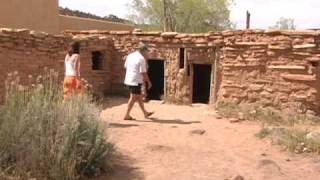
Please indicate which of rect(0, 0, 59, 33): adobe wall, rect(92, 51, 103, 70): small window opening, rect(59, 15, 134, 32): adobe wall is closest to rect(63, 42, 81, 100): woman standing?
rect(92, 51, 103, 70): small window opening

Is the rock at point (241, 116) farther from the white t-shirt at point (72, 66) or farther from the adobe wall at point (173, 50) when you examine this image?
the white t-shirt at point (72, 66)

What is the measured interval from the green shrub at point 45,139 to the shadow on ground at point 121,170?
0.17 meters

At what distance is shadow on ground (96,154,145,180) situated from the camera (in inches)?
277

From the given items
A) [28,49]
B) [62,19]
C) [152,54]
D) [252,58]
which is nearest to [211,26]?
[62,19]

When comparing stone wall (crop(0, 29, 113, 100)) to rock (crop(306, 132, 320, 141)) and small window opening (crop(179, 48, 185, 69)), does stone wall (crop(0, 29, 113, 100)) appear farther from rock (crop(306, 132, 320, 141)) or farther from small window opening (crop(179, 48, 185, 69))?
rock (crop(306, 132, 320, 141))

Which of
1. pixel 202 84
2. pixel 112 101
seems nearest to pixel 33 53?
pixel 112 101

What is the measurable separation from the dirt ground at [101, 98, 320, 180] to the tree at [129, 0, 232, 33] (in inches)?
611

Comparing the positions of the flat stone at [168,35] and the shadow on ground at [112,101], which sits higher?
the flat stone at [168,35]

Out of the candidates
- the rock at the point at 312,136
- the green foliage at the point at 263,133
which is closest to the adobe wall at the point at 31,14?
the green foliage at the point at 263,133

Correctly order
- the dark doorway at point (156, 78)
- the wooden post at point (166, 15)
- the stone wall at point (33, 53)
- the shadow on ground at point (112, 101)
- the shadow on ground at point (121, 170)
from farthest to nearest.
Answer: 1. the wooden post at point (166, 15)
2. the dark doorway at point (156, 78)
3. the shadow on ground at point (112, 101)
4. the stone wall at point (33, 53)
5. the shadow on ground at point (121, 170)

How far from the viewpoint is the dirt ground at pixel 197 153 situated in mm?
7319

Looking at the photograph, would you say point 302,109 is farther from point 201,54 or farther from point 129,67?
point 129,67

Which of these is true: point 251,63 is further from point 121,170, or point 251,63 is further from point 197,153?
point 121,170

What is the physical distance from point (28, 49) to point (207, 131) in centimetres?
408
